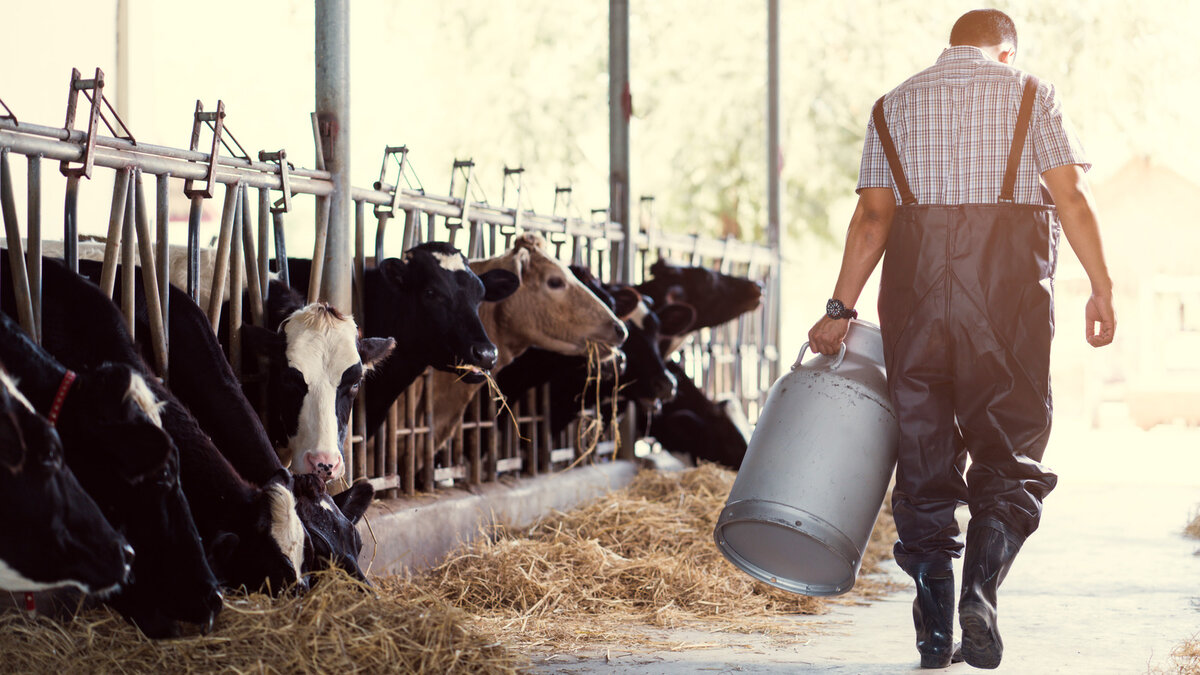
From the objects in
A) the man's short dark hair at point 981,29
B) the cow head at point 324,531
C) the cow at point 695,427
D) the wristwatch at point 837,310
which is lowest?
the cow at point 695,427

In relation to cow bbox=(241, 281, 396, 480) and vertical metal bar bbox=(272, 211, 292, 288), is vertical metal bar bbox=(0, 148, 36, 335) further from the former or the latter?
vertical metal bar bbox=(272, 211, 292, 288)

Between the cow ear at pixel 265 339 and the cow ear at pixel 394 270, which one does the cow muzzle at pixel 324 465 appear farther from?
the cow ear at pixel 394 270

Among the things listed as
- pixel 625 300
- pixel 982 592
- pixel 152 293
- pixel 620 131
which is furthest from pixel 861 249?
pixel 620 131

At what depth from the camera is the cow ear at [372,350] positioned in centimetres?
474

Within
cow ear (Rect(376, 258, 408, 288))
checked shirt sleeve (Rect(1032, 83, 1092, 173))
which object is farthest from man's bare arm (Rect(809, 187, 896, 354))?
cow ear (Rect(376, 258, 408, 288))

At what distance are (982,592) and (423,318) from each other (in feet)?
8.68

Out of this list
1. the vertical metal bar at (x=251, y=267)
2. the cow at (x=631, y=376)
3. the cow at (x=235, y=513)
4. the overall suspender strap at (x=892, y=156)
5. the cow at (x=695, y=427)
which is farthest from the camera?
the cow at (x=695, y=427)

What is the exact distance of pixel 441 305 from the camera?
17.5 ft

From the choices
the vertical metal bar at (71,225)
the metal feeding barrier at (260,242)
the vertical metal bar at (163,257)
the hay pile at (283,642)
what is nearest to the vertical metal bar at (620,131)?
the metal feeding barrier at (260,242)

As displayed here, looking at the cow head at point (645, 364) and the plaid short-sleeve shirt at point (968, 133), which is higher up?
the plaid short-sleeve shirt at point (968, 133)

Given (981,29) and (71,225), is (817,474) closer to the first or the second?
(981,29)

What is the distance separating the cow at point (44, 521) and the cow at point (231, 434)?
0.65 meters

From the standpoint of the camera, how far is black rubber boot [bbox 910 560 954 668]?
380cm

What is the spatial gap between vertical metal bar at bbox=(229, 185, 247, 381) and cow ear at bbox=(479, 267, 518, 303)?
49.1 inches
